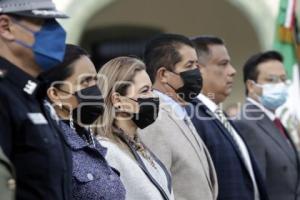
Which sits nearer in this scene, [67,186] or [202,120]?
[67,186]

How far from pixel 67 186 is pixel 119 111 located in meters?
1.37

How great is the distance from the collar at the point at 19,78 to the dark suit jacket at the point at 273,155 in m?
3.22

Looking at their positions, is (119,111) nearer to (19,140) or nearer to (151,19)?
(19,140)

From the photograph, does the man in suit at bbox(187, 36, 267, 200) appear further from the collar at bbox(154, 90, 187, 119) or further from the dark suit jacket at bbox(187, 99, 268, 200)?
the collar at bbox(154, 90, 187, 119)

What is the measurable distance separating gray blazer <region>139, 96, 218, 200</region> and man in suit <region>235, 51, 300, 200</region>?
1.32 metres

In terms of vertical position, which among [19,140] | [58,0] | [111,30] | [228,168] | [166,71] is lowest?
[111,30]

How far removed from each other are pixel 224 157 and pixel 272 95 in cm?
165

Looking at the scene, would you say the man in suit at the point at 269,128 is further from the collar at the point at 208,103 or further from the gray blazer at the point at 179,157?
the gray blazer at the point at 179,157

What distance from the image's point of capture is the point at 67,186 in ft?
12.1

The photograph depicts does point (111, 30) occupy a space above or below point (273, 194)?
below

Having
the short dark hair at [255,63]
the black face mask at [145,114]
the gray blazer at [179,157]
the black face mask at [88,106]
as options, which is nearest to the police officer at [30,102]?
the black face mask at [88,106]

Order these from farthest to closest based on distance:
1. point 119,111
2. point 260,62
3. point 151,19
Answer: point 151,19, point 260,62, point 119,111

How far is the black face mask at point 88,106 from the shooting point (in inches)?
180

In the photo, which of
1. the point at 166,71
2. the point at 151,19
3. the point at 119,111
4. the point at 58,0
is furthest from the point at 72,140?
the point at 151,19
